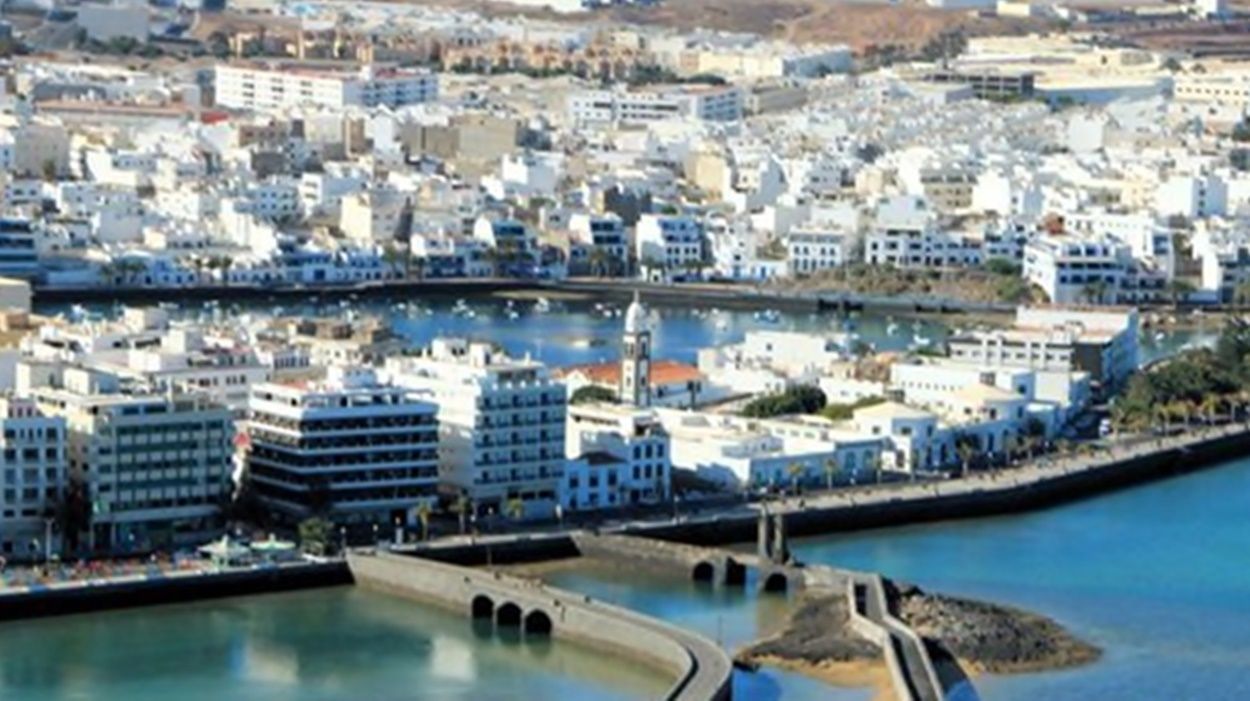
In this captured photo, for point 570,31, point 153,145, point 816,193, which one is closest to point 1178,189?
point 816,193

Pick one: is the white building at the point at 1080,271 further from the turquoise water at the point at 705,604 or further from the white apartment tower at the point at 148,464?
the white apartment tower at the point at 148,464

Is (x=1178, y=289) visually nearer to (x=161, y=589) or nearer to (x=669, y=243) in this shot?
(x=669, y=243)

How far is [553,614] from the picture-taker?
13.0 meters

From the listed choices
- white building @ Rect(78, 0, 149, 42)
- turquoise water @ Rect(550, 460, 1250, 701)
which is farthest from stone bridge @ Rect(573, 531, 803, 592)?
white building @ Rect(78, 0, 149, 42)

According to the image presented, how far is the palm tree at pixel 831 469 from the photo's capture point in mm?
15883

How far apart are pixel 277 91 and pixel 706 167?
654 cm

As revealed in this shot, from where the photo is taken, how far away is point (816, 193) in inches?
1102

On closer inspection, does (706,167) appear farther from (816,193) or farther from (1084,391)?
(1084,391)

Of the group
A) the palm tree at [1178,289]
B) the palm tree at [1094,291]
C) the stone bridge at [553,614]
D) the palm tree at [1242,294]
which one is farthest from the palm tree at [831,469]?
the palm tree at [1242,294]

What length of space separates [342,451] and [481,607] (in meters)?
1.20

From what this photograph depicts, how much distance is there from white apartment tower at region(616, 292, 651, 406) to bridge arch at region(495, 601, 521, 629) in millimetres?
3320

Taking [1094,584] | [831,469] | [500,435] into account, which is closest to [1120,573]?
[1094,584]

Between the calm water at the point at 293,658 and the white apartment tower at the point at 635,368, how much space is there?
3275 millimetres

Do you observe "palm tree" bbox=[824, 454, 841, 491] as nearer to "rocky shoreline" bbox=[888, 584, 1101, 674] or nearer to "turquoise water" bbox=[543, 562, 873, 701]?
"turquoise water" bbox=[543, 562, 873, 701]
